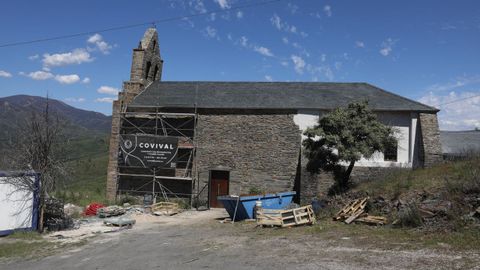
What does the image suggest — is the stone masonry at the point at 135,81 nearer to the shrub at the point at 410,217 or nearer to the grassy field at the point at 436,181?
the grassy field at the point at 436,181

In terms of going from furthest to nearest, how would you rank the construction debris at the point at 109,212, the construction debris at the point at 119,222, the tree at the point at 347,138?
the construction debris at the point at 109,212
the tree at the point at 347,138
the construction debris at the point at 119,222

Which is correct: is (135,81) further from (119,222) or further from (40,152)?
(40,152)

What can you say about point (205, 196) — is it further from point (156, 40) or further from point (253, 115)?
point (156, 40)

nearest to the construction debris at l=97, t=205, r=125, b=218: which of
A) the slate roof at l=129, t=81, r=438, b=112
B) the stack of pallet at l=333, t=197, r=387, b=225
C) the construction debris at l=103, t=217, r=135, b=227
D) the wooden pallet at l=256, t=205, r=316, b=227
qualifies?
the construction debris at l=103, t=217, r=135, b=227

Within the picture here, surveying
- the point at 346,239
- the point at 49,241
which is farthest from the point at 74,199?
the point at 346,239

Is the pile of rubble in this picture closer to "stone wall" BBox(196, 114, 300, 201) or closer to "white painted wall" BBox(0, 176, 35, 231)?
"stone wall" BBox(196, 114, 300, 201)

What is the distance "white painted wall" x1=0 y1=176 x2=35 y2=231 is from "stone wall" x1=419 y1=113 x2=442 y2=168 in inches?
731

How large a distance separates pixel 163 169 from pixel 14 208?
1038 cm

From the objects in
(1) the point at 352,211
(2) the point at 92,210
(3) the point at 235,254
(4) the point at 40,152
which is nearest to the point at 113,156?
(2) the point at 92,210

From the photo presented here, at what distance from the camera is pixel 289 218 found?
51.1ft

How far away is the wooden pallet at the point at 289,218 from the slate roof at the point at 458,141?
19499mm

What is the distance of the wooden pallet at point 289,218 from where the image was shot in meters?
15.2

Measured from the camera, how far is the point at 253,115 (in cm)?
2481

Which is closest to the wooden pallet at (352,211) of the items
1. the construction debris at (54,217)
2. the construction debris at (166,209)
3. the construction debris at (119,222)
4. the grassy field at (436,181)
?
the grassy field at (436,181)
